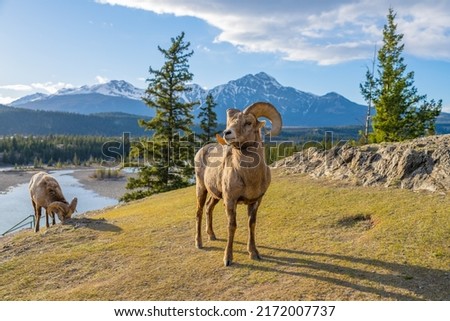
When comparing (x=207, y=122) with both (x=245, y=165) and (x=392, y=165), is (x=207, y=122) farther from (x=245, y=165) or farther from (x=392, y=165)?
(x=245, y=165)

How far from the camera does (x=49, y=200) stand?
17500mm

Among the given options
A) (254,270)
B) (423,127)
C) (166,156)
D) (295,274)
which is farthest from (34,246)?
(423,127)

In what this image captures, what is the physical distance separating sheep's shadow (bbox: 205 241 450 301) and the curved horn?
129 inches

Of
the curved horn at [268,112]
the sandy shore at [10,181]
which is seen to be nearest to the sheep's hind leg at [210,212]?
the curved horn at [268,112]

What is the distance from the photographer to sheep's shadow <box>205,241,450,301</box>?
24.0 feet

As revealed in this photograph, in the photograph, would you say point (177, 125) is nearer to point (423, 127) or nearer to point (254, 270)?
point (423, 127)

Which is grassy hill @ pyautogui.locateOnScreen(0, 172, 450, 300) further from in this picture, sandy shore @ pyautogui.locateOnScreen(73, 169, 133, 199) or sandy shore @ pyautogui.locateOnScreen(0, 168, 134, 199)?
sandy shore @ pyautogui.locateOnScreen(0, 168, 134, 199)

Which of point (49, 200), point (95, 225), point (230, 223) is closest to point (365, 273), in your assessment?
point (230, 223)

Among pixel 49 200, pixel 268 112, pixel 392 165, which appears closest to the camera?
pixel 268 112

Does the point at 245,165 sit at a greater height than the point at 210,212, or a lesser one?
greater

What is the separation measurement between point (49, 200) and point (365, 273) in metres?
14.9

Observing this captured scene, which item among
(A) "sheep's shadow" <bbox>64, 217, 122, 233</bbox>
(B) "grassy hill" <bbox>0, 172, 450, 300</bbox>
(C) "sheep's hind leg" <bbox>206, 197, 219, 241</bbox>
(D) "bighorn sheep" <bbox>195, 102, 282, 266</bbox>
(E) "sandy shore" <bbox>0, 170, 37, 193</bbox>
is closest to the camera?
(B) "grassy hill" <bbox>0, 172, 450, 300</bbox>

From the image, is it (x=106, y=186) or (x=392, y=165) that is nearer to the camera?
(x=392, y=165)

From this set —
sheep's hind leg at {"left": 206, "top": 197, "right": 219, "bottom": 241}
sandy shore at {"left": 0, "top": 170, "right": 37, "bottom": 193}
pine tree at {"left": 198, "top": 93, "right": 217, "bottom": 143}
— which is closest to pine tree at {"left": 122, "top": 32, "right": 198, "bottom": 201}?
pine tree at {"left": 198, "top": 93, "right": 217, "bottom": 143}
